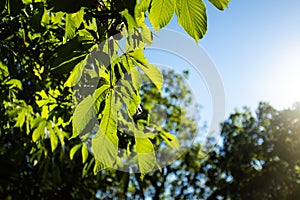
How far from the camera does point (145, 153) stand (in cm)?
129

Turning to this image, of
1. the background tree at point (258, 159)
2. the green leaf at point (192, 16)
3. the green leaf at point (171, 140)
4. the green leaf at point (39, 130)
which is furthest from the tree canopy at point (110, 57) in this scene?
the background tree at point (258, 159)

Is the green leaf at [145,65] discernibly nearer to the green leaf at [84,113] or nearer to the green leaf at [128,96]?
the green leaf at [128,96]

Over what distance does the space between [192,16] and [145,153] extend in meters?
0.53

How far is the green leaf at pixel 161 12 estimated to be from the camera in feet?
3.37

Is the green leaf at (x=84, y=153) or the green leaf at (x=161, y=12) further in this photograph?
the green leaf at (x=84, y=153)

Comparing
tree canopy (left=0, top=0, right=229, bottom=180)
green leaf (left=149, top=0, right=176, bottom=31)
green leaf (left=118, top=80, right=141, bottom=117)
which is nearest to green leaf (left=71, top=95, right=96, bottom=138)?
tree canopy (left=0, top=0, right=229, bottom=180)

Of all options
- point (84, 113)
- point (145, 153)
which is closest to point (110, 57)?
point (84, 113)

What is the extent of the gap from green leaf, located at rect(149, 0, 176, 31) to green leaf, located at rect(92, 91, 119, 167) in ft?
0.92

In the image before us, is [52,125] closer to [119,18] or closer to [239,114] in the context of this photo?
[119,18]

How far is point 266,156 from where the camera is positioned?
15867mm

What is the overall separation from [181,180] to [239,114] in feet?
15.0

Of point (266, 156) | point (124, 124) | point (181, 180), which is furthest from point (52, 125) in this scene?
point (266, 156)

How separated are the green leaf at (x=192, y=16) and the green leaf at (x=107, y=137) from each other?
1.09 feet

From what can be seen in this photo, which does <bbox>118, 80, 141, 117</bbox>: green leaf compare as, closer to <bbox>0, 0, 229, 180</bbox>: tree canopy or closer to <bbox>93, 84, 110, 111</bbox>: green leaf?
<bbox>0, 0, 229, 180</bbox>: tree canopy
